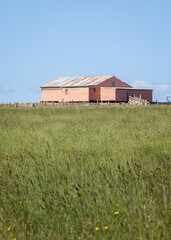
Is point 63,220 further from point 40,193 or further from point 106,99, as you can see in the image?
point 106,99

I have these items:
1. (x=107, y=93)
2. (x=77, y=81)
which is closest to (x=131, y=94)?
(x=107, y=93)

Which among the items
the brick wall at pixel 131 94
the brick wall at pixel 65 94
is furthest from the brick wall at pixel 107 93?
the brick wall at pixel 65 94

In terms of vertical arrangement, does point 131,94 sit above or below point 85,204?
above

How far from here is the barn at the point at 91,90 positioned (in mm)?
59469

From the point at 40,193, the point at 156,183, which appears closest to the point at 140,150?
the point at 156,183

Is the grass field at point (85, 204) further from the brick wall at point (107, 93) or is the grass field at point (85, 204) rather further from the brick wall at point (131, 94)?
the brick wall at point (131, 94)

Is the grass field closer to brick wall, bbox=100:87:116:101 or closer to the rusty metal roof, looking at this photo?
brick wall, bbox=100:87:116:101

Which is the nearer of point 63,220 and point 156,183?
point 63,220

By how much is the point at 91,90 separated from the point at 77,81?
16.9 feet

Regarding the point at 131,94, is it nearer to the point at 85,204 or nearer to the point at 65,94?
the point at 65,94

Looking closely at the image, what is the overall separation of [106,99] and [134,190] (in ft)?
181

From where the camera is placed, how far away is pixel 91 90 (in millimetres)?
60031

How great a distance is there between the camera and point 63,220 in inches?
162

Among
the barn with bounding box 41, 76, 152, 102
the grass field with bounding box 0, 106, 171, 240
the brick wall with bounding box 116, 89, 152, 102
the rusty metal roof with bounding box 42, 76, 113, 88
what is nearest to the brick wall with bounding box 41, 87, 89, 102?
the barn with bounding box 41, 76, 152, 102
